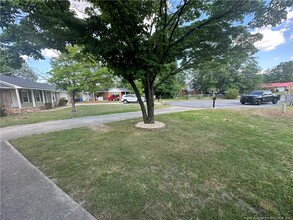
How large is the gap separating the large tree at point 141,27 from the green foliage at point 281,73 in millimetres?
71667

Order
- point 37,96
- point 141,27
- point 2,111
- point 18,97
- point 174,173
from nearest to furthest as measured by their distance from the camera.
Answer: point 174,173 < point 141,27 < point 2,111 < point 18,97 < point 37,96

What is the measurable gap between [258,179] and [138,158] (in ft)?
8.12

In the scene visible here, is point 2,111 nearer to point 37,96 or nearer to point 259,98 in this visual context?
point 37,96

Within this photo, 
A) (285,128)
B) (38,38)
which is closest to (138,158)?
(38,38)

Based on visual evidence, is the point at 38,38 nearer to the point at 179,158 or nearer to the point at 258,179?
the point at 179,158

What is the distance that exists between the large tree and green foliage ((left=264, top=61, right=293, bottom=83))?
235ft

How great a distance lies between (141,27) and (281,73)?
81.9 metres

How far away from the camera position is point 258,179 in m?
2.69

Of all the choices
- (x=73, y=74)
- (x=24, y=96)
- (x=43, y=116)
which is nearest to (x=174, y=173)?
(x=43, y=116)

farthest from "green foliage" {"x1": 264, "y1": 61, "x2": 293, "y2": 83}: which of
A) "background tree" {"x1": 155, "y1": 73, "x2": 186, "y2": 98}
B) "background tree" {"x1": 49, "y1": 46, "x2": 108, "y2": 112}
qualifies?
"background tree" {"x1": 49, "y1": 46, "x2": 108, "y2": 112}

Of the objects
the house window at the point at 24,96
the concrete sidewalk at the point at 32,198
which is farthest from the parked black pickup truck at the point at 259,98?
the house window at the point at 24,96

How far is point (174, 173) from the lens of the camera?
118 inches

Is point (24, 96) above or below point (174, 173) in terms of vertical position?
above

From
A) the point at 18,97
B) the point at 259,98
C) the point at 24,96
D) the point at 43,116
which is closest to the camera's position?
the point at 43,116
